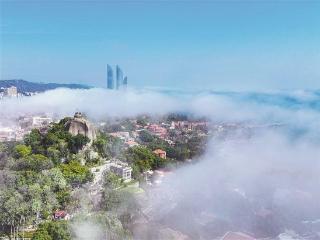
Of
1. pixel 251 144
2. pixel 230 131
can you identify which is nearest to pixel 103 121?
pixel 230 131

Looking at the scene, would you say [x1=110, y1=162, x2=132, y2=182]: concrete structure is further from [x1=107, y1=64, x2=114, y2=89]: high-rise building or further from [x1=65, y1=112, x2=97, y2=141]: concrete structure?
[x1=107, y1=64, x2=114, y2=89]: high-rise building

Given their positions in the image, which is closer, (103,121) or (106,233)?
(106,233)

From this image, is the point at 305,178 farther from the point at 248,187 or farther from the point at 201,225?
the point at 201,225

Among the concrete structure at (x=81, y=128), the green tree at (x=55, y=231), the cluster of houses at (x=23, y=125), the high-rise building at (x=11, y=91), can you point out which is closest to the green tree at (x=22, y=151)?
the concrete structure at (x=81, y=128)

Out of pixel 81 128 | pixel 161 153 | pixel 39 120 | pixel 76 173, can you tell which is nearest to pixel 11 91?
pixel 39 120

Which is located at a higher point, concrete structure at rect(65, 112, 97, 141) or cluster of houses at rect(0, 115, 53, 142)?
concrete structure at rect(65, 112, 97, 141)

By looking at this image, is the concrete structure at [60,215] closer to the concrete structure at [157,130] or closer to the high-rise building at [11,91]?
the concrete structure at [157,130]

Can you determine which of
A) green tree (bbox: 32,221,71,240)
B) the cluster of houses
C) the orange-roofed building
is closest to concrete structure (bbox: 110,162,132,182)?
the orange-roofed building

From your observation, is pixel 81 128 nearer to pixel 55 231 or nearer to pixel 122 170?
pixel 122 170
